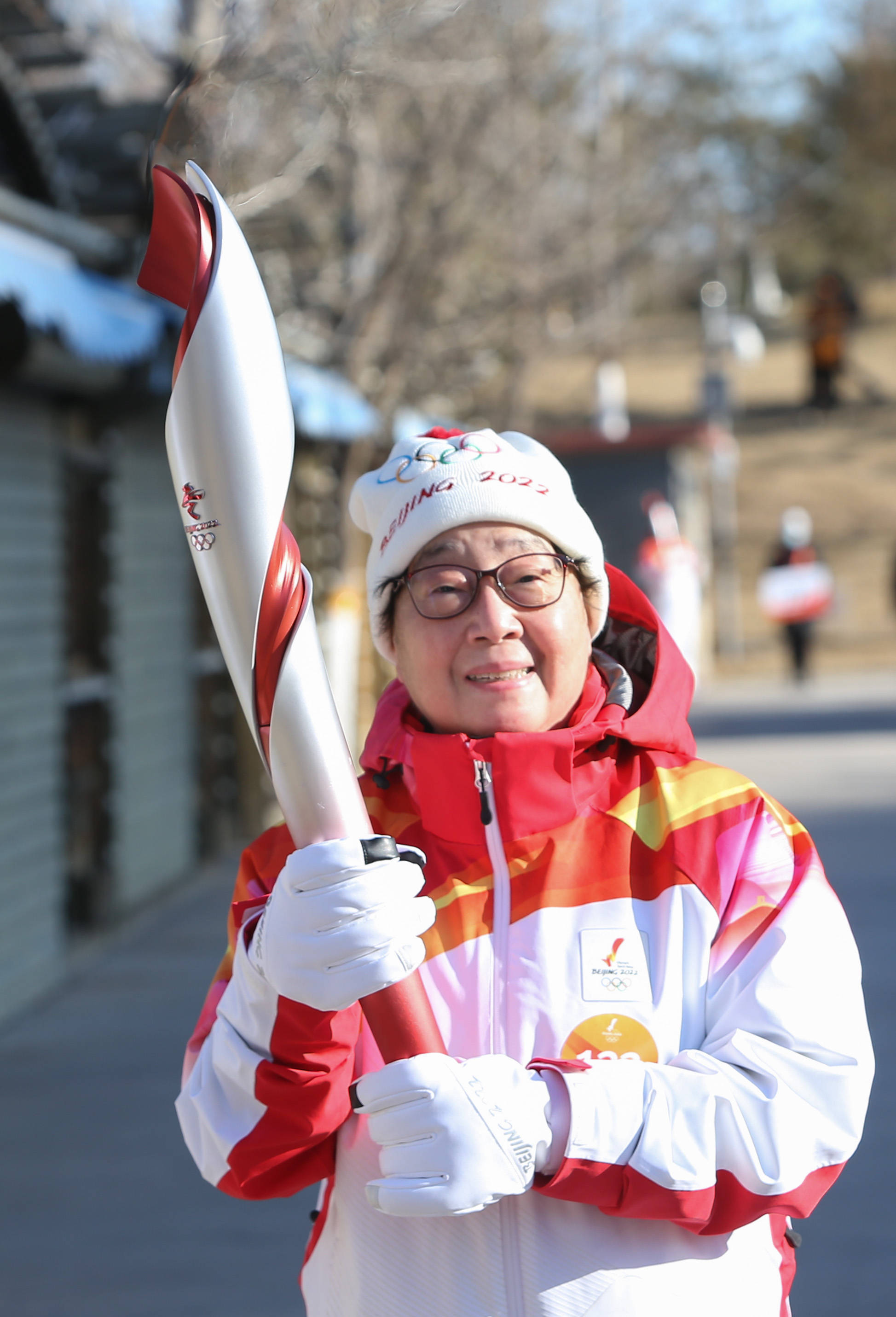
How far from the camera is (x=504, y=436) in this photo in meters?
2.11

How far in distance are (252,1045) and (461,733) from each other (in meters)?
0.42

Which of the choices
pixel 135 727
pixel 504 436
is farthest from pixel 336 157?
pixel 504 436

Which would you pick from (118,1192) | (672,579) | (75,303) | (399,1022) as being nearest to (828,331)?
(672,579)

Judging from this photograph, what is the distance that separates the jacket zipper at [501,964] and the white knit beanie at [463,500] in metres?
0.30

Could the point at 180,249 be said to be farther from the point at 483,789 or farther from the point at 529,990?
the point at 529,990

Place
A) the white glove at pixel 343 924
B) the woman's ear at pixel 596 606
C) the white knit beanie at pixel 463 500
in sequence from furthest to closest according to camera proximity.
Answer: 1. the woman's ear at pixel 596 606
2. the white knit beanie at pixel 463 500
3. the white glove at pixel 343 924

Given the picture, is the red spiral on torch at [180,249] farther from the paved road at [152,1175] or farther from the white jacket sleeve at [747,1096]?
Answer: the paved road at [152,1175]

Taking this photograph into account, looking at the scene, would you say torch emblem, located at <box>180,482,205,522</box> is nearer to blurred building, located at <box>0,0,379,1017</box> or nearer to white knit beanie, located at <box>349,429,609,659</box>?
white knit beanie, located at <box>349,429,609,659</box>

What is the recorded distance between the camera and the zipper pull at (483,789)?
176 cm

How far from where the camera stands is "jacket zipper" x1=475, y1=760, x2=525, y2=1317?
5.43ft

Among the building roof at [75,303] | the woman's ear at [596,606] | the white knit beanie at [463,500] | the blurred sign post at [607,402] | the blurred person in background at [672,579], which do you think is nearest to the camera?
the white knit beanie at [463,500]

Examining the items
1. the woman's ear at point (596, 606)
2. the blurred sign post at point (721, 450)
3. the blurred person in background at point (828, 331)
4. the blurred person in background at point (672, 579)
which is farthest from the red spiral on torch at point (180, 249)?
the blurred person in background at point (828, 331)

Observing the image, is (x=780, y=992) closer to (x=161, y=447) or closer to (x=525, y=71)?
(x=161, y=447)

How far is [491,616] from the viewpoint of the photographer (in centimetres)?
181
